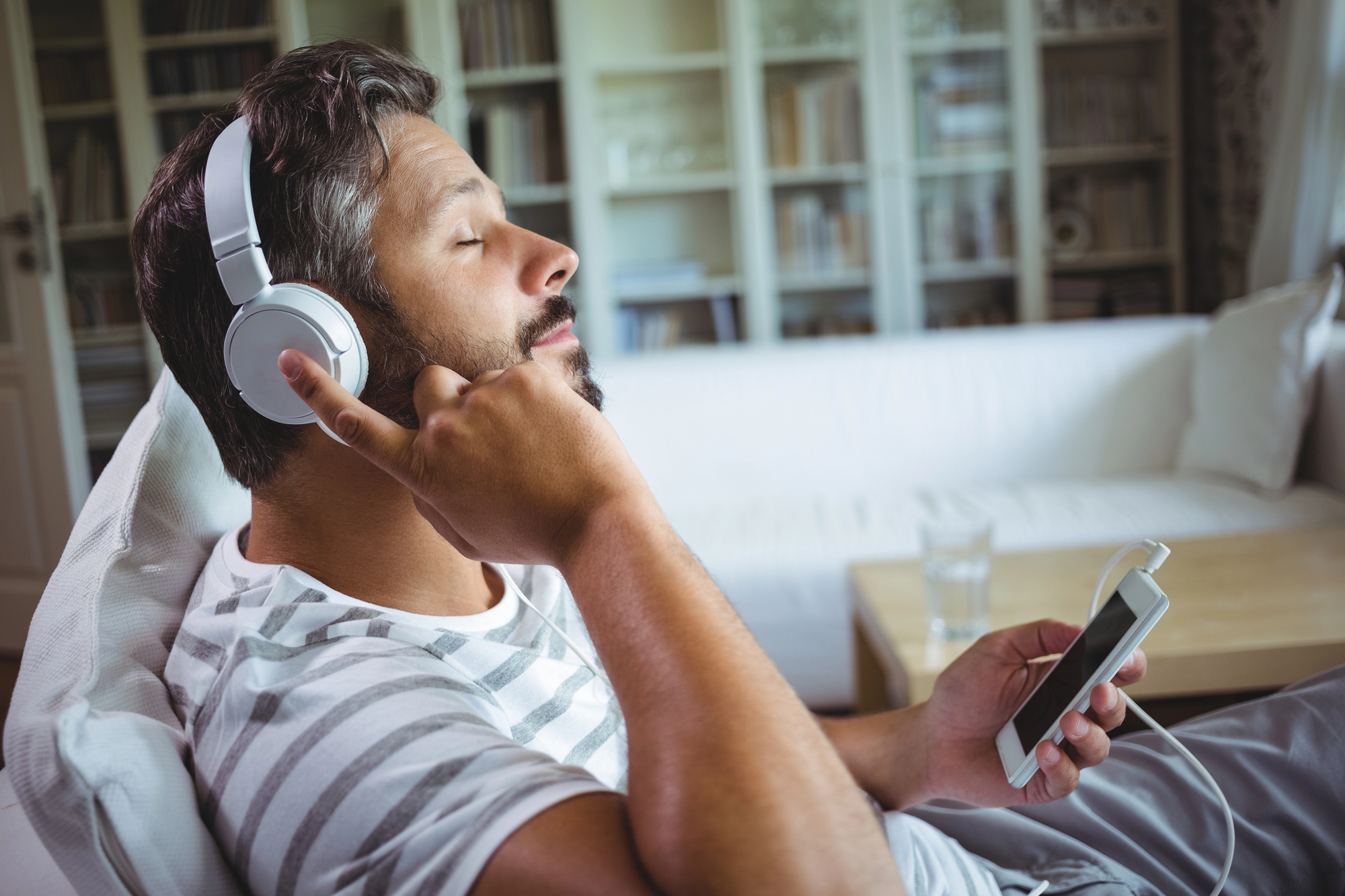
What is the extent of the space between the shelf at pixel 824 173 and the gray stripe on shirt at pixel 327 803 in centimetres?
322

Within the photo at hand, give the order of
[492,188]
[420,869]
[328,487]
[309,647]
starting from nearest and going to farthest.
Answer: [420,869] < [309,647] < [328,487] < [492,188]

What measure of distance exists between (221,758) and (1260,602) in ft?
4.04

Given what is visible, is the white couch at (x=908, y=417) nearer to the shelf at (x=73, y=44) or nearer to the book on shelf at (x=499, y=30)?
the book on shelf at (x=499, y=30)

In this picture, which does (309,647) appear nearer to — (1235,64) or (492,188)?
(492,188)

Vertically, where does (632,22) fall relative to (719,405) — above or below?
A: above

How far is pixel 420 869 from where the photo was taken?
1.48 ft

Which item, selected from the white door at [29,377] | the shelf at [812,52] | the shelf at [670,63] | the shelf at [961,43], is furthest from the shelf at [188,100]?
the shelf at [961,43]

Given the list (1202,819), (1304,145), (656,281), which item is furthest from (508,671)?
(656,281)

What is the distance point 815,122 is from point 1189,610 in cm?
262

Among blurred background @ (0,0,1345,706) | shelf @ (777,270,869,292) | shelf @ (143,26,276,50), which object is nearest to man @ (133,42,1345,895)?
blurred background @ (0,0,1345,706)

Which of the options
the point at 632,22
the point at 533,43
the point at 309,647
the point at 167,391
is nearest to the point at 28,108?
the point at 533,43

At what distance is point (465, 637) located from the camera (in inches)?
26.5

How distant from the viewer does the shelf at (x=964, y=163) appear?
3432mm

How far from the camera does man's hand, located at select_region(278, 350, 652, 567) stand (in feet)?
1.79
